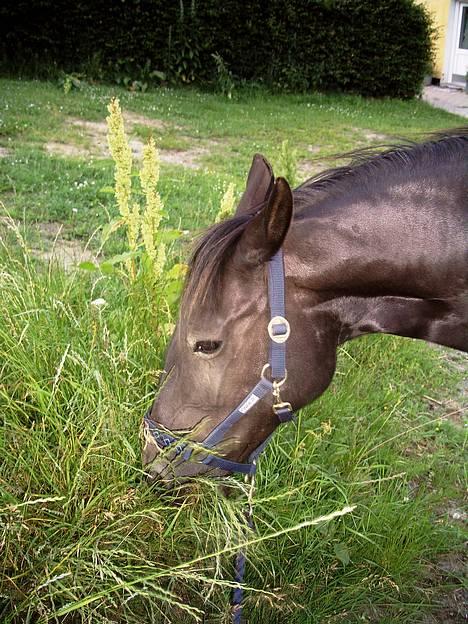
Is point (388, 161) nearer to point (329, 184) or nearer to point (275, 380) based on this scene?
point (329, 184)

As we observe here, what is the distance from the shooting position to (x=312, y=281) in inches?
73.3

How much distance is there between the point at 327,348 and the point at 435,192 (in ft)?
1.84

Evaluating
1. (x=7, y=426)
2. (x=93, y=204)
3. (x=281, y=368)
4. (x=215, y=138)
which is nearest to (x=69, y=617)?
(x=7, y=426)

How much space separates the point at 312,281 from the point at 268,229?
0.27 m

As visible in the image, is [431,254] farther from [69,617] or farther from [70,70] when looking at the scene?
[70,70]

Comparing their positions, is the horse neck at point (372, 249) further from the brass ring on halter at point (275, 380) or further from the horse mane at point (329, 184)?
the brass ring on halter at point (275, 380)

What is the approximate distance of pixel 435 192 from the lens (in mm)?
1894

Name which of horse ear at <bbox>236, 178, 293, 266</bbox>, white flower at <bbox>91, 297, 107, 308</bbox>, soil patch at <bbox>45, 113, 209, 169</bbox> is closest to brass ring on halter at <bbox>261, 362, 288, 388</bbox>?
horse ear at <bbox>236, 178, 293, 266</bbox>

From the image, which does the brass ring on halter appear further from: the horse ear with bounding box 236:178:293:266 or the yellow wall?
the yellow wall

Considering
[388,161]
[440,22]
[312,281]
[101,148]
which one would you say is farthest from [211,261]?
[440,22]

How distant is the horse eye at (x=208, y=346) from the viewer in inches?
72.0

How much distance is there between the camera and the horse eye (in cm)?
183

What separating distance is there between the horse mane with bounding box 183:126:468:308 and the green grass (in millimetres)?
460

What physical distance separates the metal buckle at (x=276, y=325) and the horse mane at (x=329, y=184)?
17 centimetres
